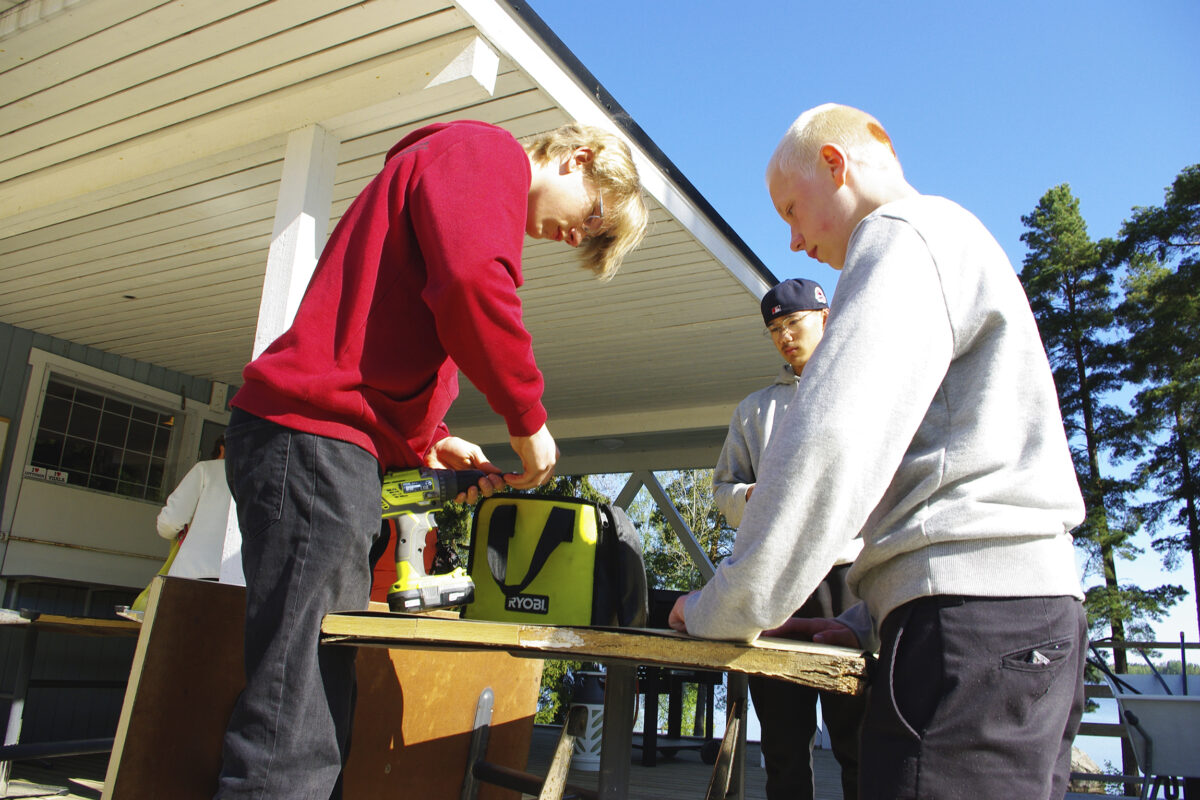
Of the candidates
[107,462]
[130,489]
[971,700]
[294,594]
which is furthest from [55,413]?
[971,700]

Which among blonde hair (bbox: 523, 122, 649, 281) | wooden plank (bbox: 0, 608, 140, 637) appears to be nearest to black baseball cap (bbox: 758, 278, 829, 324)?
blonde hair (bbox: 523, 122, 649, 281)

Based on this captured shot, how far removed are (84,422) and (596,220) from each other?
21.5 ft

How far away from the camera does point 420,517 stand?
62.7 inches

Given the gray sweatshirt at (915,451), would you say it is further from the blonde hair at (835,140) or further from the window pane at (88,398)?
the window pane at (88,398)

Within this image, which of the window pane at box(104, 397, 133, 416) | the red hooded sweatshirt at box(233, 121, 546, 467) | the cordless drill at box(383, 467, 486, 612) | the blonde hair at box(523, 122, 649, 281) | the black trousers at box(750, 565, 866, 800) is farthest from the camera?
the window pane at box(104, 397, 133, 416)

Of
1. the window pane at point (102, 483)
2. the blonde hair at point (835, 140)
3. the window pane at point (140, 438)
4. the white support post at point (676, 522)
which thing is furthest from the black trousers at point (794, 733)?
the window pane at point (140, 438)

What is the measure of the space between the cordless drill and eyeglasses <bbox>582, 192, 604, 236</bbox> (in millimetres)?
599

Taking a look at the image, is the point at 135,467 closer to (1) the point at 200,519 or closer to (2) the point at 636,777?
(1) the point at 200,519

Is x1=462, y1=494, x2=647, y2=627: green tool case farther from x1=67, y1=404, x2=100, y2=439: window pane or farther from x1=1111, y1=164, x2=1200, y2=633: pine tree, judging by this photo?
x1=1111, y1=164, x2=1200, y2=633: pine tree

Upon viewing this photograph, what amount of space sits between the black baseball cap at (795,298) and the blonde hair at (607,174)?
2.92ft

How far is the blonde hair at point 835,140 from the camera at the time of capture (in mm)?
1327

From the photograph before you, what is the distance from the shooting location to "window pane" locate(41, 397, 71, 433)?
6.53 meters

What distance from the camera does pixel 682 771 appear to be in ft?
19.5

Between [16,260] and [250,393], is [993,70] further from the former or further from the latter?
[250,393]
